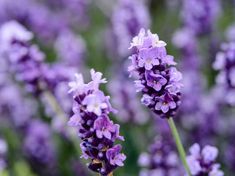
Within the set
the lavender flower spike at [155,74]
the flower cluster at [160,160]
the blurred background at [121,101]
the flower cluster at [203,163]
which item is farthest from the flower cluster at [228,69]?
the lavender flower spike at [155,74]

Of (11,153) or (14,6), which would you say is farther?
(14,6)

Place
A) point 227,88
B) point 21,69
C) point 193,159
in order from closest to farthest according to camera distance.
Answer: point 193,159 → point 227,88 → point 21,69

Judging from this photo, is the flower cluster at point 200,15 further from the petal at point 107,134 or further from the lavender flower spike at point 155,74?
the petal at point 107,134

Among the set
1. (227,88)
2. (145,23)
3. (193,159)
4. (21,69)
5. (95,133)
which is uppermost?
(145,23)

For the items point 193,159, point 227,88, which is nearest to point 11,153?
point 227,88

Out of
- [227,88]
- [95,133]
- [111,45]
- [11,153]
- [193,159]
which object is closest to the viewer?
[95,133]

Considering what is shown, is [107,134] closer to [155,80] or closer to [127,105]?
[155,80]

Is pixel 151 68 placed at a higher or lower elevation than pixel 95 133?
higher

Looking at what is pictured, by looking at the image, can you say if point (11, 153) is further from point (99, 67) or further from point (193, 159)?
point (193, 159)
